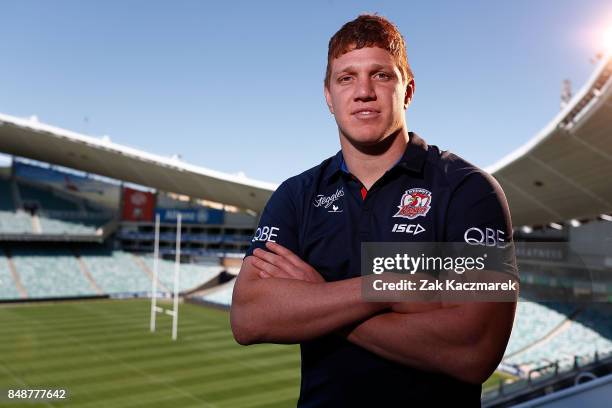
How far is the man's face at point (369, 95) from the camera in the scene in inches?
66.4

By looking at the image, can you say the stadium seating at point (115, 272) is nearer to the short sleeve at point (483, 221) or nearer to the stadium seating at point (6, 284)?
the stadium seating at point (6, 284)

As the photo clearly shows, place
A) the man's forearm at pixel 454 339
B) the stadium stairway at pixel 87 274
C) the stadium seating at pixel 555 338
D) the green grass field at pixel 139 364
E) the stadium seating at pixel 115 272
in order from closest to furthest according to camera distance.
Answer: the man's forearm at pixel 454 339 < the green grass field at pixel 139 364 < the stadium seating at pixel 555 338 < the stadium stairway at pixel 87 274 < the stadium seating at pixel 115 272

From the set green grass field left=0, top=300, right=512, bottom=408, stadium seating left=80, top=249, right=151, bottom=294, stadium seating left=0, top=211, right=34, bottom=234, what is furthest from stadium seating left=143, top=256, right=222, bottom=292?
green grass field left=0, top=300, right=512, bottom=408

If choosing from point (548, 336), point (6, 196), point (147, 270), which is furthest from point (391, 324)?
point (6, 196)

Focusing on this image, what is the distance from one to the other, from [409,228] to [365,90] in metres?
0.48

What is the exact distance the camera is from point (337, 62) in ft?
5.79

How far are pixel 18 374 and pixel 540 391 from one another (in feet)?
53.6

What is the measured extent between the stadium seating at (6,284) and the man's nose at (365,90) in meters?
36.7

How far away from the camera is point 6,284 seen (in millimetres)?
33875

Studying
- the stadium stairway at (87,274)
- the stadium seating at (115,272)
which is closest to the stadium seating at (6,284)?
the stadium stairway at (87,274)

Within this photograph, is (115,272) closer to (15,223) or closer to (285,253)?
(15,223)

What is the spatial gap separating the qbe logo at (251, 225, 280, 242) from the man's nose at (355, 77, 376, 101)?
60 cm

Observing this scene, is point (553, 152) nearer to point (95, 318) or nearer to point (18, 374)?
point (18, 374)

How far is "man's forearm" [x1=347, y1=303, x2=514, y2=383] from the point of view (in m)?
1.50
